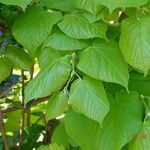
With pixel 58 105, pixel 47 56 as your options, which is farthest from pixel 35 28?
pixel 58 105

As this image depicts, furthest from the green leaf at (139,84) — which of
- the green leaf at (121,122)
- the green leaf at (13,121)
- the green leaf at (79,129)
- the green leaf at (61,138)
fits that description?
the green leaf at (13,121)

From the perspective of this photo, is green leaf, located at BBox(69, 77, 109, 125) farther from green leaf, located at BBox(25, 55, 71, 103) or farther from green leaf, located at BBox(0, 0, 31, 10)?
green leaf, located at BBox(0, 0, 31, 10)

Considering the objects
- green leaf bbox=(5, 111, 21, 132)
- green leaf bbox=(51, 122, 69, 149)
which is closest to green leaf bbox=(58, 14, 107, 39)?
green leaf bbox=(51, 122, 69, 149)

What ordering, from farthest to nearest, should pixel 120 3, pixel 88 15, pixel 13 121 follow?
1. pixel 13 121
2. pixel 88 15
3. pixel 120 3

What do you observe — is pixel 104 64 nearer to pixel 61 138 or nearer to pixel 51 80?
pixel 51 80

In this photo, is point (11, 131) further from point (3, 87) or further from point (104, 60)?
point (104, 60)
